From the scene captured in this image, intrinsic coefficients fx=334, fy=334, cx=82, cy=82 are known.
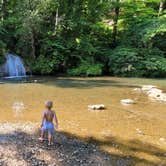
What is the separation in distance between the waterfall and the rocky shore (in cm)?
1456

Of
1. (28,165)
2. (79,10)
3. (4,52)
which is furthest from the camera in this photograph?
(79,10)

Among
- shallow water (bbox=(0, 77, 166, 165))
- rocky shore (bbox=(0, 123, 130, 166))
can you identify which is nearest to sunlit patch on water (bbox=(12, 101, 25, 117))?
shallow water (bbox=(0, 77, 166, 165))

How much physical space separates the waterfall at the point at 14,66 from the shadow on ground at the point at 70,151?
1457 cm

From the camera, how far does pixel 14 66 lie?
2373 centimetres

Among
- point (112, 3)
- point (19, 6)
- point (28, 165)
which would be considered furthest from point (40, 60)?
point (28, 165)

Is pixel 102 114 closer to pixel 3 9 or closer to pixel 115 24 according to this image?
pixel 115 24

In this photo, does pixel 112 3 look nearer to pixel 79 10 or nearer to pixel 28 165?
pixel 79 10

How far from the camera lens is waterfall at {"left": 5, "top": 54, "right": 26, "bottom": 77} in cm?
2333

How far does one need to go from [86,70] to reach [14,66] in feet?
17.3

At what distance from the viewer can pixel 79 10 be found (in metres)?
27.6

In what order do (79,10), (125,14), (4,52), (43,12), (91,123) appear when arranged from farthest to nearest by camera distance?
(125,14) → (79,10) → (43,12) → (4,52) → (91,123)

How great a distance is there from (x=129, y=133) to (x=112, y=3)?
19.9 meters

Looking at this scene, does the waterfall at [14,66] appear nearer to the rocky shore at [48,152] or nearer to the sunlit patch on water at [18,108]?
the sunlit patch on water at [18,108]

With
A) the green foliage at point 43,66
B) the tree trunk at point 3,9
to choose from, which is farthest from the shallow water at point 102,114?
the tree trunk at point 3,9
